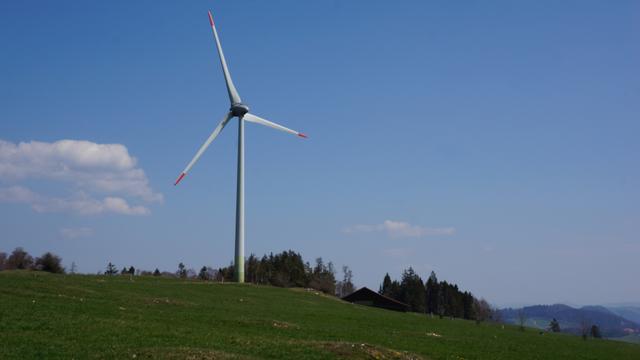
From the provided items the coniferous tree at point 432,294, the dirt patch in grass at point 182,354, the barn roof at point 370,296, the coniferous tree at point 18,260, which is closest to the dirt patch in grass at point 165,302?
the dirt patch in grass at point 182,354

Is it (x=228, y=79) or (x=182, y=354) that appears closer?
(x=182, y=354)

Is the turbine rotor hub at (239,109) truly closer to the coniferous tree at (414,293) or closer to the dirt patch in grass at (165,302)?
the dirt patch in grass at (165,302)

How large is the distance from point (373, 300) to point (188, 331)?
75604 millimetres

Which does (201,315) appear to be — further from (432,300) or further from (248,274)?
(432,300)

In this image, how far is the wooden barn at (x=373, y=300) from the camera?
101438mm

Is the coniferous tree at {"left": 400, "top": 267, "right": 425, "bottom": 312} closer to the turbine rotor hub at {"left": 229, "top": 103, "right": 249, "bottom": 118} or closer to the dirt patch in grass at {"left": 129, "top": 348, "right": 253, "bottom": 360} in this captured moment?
the turbine rotor hub at {"left": 229, "top": 103, "right": 249, "bottom": 118}

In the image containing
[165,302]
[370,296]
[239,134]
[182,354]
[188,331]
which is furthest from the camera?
[370,296]

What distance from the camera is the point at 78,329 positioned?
88.3 feet

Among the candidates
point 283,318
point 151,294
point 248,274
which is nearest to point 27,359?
point 283,318

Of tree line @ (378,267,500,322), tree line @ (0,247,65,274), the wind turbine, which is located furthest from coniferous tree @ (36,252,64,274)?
tree line @ (378,267,500,322)

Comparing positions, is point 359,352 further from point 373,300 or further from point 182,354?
point 373,300

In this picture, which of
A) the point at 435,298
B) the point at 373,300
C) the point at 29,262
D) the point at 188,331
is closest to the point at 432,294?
the point at 435,298

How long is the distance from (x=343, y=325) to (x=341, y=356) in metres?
19.6

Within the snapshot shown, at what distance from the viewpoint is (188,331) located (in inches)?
1169
